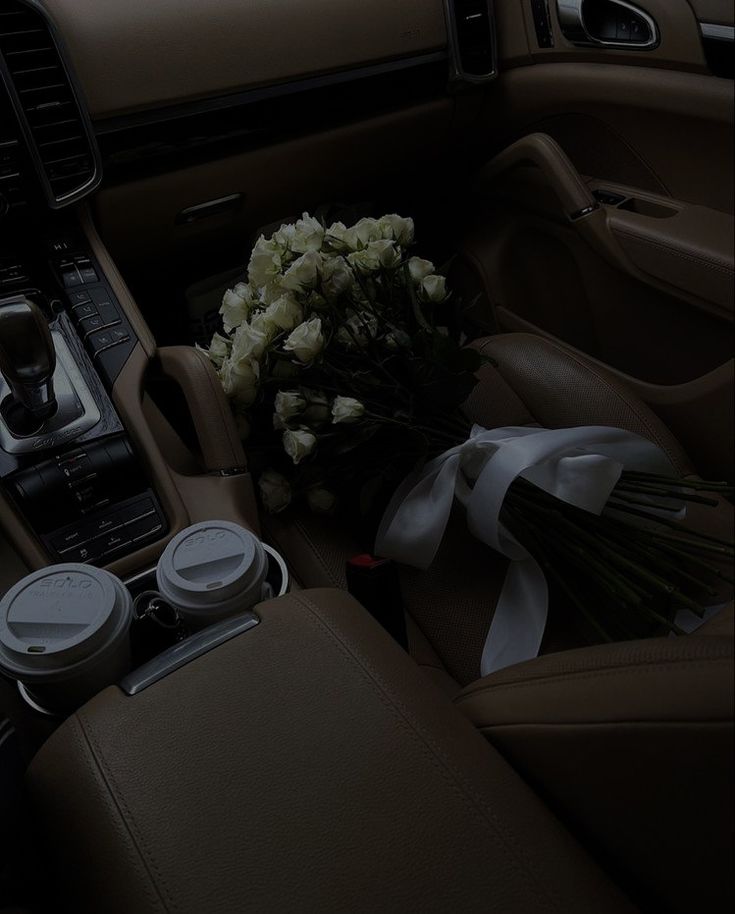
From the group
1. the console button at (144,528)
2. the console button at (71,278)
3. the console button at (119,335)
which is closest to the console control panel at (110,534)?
the console button at (144,528)

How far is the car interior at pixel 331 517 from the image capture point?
471 mm

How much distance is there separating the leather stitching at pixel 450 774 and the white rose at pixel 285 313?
359 millimetres

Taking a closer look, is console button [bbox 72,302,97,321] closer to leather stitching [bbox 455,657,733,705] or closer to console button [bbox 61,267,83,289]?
console button [bbox 61,267,83,289]

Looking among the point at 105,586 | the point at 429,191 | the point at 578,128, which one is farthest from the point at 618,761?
the point at 429,191

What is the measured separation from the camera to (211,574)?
66 centimetres

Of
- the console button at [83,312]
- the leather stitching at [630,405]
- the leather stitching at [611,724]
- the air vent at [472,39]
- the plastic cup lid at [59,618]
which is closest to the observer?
the leather stitching at [611,724]

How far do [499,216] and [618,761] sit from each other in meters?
0.93

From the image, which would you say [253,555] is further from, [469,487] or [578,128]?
[578,128]

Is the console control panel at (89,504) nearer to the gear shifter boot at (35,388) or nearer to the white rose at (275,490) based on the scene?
the gear shifter boot at (35,388)

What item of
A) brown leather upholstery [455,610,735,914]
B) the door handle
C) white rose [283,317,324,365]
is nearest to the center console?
white rose [283,317,324,365]

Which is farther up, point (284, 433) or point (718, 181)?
point (718, 181)

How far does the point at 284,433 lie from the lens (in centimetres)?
85

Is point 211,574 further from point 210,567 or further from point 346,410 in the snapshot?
point 346,410

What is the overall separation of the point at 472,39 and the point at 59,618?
1.02 meters
